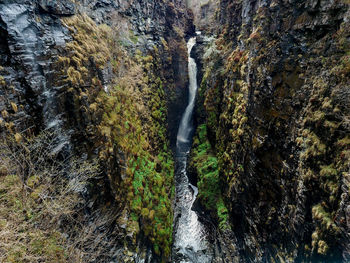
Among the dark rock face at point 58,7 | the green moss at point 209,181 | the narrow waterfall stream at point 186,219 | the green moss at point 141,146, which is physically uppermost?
the dark rock face at point 58,7

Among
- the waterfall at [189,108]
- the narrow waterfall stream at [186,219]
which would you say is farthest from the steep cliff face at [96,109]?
the waterfall at [189,108]

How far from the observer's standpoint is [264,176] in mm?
11906

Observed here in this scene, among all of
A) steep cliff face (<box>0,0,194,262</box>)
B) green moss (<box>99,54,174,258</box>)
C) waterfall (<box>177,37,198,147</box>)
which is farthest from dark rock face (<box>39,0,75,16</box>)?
waterfall (<box>177,37,198,147</box>)

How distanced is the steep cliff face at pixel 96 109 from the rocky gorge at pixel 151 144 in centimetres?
8

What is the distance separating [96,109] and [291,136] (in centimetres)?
1158

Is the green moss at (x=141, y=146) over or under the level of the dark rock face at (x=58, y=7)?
under

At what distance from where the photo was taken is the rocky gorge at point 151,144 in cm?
738

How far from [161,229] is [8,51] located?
14.8 metres

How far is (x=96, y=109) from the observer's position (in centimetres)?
1213

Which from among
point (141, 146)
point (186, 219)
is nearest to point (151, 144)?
point (141, 146)

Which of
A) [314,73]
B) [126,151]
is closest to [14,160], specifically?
[126,151]

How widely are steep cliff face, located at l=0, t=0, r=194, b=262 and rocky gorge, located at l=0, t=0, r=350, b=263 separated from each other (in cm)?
8

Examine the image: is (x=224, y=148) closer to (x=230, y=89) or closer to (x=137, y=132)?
(x=230, y=89)

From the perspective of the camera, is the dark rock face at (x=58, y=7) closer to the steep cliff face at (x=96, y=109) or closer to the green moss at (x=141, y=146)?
the steep cliff face at (x=96, y=109)
